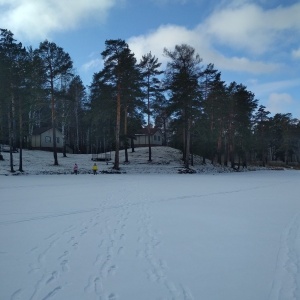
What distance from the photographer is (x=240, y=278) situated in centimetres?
464

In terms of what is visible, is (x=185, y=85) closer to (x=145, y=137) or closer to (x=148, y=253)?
(x=148, y=253)

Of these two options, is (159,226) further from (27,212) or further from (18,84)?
(18,84)

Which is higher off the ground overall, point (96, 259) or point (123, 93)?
point (123, 93)

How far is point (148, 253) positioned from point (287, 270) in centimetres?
264

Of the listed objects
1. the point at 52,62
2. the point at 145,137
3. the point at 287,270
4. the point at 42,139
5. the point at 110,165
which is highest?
the point at 52,62

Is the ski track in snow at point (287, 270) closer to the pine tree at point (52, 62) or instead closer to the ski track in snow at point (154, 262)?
the ski track in snow at point (154, 262)

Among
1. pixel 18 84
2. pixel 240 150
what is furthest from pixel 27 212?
pixel 240 150

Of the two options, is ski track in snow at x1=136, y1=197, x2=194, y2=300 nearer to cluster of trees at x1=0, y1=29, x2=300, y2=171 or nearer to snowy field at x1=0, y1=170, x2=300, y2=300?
snowy field at x1=0, y1=170, x2=300, y2=300

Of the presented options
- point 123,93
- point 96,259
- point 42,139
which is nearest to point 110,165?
point 123,93

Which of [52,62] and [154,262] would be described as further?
[52,62]

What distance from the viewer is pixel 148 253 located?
18.8 feet

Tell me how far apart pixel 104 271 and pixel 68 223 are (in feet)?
12.1

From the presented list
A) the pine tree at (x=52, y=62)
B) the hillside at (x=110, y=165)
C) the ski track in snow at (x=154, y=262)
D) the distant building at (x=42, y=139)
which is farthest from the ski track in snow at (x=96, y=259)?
the distant building at (x=42, y=139)

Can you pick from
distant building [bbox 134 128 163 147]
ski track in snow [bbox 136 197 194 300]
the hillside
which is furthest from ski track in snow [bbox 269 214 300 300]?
distant building [bbox 134 128 163 147]
